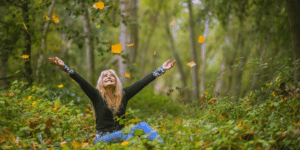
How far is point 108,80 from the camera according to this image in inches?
126

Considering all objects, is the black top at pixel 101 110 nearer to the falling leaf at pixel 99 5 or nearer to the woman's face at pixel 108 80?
the woman's face at pixel 108 80

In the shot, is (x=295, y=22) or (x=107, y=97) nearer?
(x=107, y=97)

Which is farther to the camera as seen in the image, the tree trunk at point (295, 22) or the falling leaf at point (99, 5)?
the falling leaf at point (99, 5)

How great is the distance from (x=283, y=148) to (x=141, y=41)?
1739 centimetres

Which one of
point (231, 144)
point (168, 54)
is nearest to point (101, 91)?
point (231, 144)

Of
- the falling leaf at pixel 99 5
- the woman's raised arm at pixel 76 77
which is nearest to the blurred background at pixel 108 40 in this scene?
the falling leaf at pixel 99 5

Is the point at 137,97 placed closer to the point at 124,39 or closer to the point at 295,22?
the point at 124,39

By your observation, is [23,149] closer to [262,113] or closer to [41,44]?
[262,113]

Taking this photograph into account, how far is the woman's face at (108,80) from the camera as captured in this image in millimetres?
3168

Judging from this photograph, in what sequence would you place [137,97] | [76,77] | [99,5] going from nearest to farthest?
[76,77], [99,5], [137,97]

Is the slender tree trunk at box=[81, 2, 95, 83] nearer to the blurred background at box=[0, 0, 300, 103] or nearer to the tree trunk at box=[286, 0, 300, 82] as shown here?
the blurred background at box=[0, 0, 300, 103]

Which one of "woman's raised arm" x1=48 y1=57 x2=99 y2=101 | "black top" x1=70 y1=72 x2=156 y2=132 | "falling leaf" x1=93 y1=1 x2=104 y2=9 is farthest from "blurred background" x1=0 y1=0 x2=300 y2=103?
"black top" x1=70 y1=72 x2=156 y2=132

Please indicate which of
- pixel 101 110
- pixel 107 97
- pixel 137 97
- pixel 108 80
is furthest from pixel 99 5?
pixel 137 97

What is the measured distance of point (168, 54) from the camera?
72.5 feet
